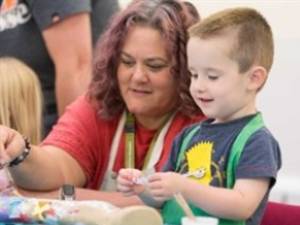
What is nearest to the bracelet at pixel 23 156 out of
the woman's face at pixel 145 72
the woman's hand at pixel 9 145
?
the woman's hand at pixel 9 145

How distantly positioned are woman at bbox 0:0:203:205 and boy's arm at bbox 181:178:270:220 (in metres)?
0.50

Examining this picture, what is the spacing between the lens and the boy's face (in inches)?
56.9

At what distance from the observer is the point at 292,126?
307 cm

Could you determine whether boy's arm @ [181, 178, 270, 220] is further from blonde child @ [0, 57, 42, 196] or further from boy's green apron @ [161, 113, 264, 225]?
blonde child @ [0, 57, 42, 196]

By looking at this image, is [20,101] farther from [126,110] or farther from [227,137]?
[227,137]

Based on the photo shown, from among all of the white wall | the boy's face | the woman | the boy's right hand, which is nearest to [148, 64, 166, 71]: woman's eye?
the woman

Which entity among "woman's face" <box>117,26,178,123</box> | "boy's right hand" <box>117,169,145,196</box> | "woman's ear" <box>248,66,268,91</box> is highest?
"woman's ear" <box>248,66,268,91</box>

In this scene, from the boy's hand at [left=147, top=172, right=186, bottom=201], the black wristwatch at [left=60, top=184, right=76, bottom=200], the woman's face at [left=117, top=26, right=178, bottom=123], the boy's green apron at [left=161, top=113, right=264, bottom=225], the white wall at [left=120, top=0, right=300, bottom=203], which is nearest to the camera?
the boy's hand at [left=147, top=172, right=186, bottom=201]

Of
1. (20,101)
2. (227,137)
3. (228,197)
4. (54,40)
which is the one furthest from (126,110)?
(228,197)

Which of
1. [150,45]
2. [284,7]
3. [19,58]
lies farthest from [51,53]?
[284,7]

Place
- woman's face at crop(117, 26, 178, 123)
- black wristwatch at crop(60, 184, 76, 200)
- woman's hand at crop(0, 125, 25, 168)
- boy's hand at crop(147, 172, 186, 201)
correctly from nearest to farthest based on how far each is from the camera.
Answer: boy's hand at crop(147, 172, 186, 201)
woman's hand at crop(0, 125, 25, 168)
black wristwatch at crop(60, 184, 76, 200)
woman's face at crop(117, 26, 178, 123)

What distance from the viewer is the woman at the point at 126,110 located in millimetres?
1928

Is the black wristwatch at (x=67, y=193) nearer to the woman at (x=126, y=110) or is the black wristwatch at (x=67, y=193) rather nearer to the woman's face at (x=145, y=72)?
the woman at (x=126, y=110)

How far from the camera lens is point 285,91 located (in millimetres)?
3059
